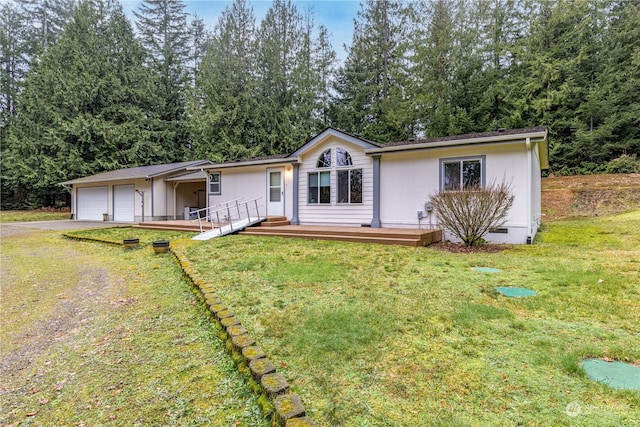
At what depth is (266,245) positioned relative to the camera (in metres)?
8.51

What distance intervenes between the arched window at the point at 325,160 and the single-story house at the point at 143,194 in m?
6.62

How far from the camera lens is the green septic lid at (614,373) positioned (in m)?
2.23

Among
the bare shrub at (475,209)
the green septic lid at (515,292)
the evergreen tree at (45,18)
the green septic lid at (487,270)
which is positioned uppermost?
the evergreen tree at (45,18)

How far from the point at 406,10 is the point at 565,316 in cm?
2347

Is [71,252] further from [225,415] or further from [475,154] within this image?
[475,154]

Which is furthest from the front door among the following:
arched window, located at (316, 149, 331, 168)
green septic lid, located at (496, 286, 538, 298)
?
green septic lid, located at (496, 286, 538, 298)

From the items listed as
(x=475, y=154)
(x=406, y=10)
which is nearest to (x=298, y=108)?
(x=406, y=10)

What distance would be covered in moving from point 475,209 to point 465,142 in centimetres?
204

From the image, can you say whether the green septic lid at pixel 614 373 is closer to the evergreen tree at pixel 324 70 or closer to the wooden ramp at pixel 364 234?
the wooden ramp at pixel 364 234

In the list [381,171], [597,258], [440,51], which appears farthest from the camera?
[440,51]

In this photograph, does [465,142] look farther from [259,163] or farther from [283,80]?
[283,80]

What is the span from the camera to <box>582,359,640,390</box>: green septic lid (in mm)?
2229

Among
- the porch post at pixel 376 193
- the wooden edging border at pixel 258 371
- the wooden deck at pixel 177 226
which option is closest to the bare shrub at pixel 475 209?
the porch post at pixel 376 193

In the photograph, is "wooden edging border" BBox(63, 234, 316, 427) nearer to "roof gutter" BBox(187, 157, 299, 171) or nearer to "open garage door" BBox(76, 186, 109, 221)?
"roof gutter" BBox(187, 157, 299, 171)
